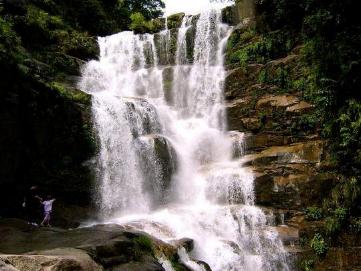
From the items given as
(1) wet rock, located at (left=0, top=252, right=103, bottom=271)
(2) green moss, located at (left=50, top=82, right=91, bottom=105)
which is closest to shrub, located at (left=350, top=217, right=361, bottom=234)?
(1) wet rock, located at (left=0, top=252, right=103, bottom=271)

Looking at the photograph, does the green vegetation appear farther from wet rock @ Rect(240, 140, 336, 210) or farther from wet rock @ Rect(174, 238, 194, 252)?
wet rock @ Rect(174, 238, 194, 252)

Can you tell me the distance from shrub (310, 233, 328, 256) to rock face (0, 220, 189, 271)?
546 cm

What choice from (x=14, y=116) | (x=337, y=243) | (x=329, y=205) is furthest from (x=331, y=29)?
(x=14, y=116)

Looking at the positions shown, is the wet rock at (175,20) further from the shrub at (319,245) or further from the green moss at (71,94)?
the shrub at (319,245)

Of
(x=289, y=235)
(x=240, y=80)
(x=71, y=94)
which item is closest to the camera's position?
(x=289, y=235)

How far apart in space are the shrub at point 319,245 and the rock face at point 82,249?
5.46m

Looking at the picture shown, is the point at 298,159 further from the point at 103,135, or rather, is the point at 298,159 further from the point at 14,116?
the point at 14,116

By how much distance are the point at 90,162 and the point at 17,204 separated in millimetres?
3146

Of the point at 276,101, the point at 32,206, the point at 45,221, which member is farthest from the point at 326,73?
the point at 32,206

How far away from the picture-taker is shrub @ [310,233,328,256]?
1340cm

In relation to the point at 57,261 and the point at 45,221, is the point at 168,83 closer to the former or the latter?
the point at 45,221

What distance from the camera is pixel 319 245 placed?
13.5 meters

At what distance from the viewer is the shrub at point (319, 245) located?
13.4 m

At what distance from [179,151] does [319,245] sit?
23.7 ft
